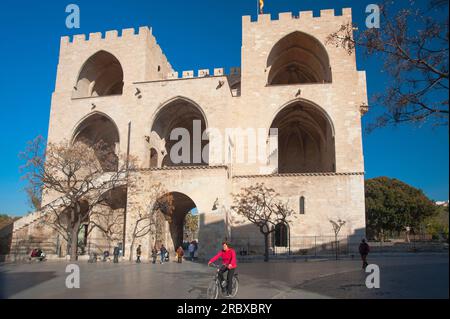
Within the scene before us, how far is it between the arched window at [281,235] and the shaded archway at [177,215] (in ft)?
19.1

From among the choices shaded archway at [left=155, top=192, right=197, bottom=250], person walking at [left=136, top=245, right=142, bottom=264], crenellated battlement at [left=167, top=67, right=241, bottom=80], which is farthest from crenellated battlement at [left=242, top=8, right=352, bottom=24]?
person walking at [left=136, top=245, right=142, bottom=264]

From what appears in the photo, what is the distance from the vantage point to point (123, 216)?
82.0 feet

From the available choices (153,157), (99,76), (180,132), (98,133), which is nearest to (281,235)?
(153,157)

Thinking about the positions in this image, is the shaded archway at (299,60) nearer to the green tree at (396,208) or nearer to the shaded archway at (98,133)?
the shaded archway at (98,133)

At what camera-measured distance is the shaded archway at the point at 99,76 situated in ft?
92.8

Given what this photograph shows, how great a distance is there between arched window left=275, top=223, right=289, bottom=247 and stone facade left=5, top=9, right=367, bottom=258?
1783 mm

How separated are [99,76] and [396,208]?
108ft

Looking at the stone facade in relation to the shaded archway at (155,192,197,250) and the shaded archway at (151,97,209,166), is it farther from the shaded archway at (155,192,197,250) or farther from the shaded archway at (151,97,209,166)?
the shaded archway at (155,192,197,250)

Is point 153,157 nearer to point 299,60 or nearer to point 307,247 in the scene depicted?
point 307,247

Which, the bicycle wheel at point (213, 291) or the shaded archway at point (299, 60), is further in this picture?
the shaded archway at point (299, 60)

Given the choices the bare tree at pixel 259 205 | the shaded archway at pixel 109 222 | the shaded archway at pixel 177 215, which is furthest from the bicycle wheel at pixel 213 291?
the shaded archway at pixel 109 222

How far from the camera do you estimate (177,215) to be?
26203mm

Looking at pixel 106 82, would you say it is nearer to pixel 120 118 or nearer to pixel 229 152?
pixel 120 118
